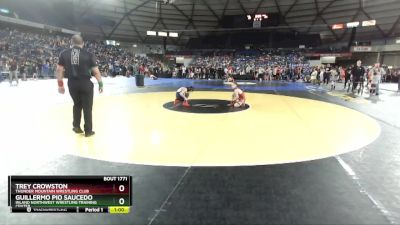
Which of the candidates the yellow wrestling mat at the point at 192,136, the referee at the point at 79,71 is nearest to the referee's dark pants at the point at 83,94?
the referee at the point at 79,71

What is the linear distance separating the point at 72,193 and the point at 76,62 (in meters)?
3.05

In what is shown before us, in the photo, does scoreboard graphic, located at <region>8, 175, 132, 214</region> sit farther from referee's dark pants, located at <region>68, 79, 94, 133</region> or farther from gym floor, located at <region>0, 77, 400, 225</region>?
referee's dark pants, located at <region>68, 79, 94, 133</region>

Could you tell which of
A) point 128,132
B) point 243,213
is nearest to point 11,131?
point 128,132

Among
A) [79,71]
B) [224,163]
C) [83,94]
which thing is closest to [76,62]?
[79,71]

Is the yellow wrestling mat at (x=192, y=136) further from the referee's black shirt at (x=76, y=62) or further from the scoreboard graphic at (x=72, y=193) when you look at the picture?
the scoreboard graphic at (x=72, y=193)

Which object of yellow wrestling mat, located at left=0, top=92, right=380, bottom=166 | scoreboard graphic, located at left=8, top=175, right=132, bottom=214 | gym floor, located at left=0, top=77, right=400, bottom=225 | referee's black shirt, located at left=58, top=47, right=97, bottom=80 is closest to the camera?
scoreboard graphic, located at left=8, top=175, right=132, bottom=214

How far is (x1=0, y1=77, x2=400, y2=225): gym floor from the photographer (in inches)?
95.6

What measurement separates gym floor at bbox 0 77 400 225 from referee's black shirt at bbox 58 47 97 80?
106 cm

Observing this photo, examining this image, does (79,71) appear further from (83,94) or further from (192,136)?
(192,136)

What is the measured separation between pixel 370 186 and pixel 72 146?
12.8 feet

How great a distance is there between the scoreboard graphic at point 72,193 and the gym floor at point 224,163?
98 millimetres

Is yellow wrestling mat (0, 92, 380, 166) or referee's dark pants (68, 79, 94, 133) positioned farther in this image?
referee's dark pants (68, 79, 94, 133)

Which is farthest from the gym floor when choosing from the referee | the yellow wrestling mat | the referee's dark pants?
the referee

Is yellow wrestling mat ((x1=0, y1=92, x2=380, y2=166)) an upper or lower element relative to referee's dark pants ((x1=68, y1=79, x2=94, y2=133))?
lower
